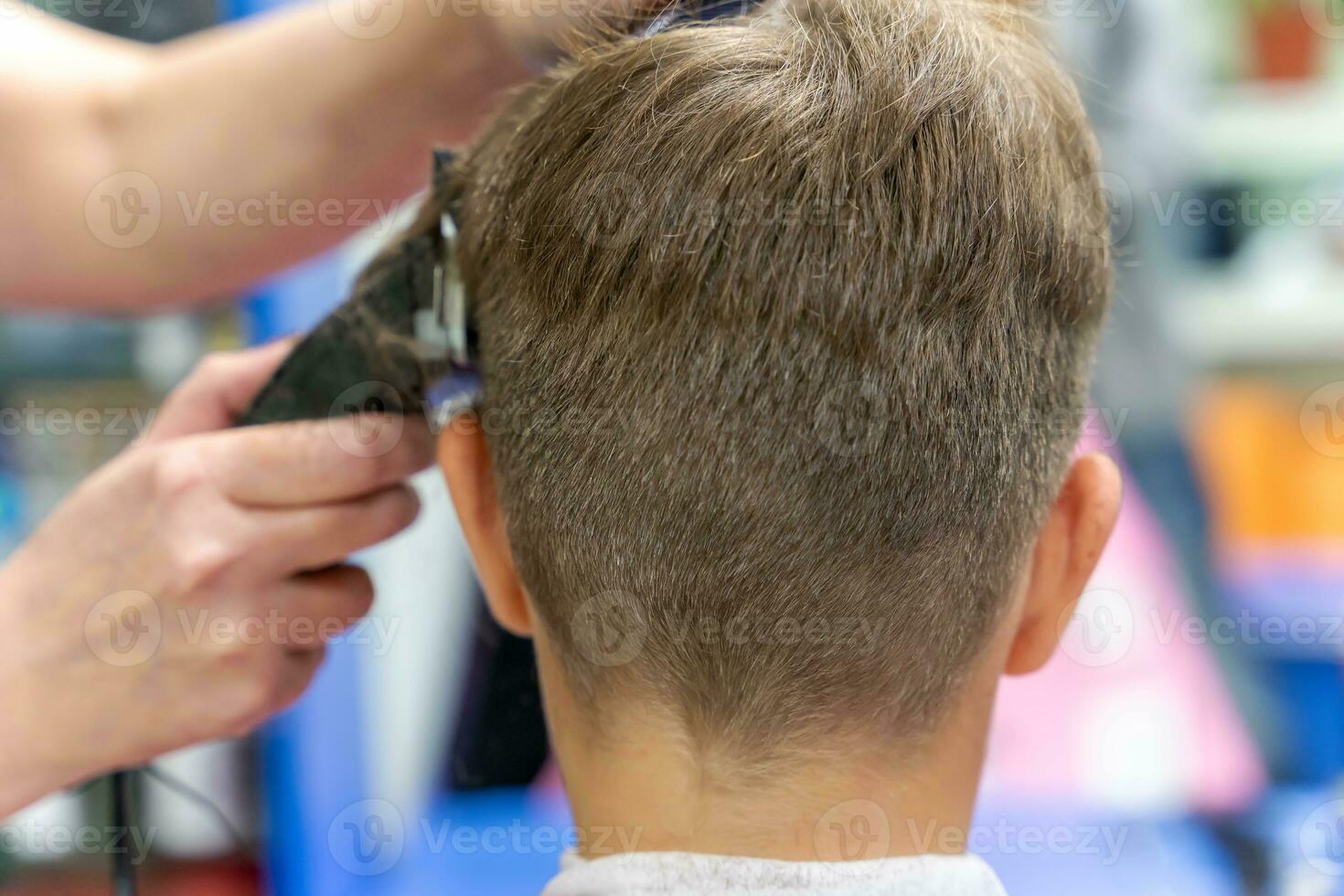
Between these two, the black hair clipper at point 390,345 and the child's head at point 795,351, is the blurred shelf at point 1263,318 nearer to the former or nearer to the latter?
the child's head at point 795,351

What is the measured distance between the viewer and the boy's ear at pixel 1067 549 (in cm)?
63

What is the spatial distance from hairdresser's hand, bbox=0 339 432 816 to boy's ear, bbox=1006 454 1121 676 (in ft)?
1.46

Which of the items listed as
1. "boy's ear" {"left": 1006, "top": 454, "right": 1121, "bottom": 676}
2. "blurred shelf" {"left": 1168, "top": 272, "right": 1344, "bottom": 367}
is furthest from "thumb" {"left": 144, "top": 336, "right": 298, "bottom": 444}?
"blurred shelf" {"left": 1168, "top": 272, "right": 1344, "bottom": 367}

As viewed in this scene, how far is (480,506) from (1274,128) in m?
1.82

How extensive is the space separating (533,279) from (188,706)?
0.46 meters

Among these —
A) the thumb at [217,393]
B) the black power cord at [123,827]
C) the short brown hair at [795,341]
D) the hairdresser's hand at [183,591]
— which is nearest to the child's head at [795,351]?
the short brown hair at [795,341]

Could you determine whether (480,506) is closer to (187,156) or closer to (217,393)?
(217,393)

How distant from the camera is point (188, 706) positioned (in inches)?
30.7

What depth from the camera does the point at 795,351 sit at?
21.1 inches

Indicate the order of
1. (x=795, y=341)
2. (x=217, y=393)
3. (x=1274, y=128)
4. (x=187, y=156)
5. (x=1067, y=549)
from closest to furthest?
1. (x=795, y=341)
2. (x=1067, y=549)
3. (x=217, y=393)
4. (x=187, y=156)
5. (x=1274, y=128)

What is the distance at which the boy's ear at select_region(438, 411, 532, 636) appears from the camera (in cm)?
67

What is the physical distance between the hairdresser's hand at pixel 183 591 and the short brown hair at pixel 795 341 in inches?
7.8

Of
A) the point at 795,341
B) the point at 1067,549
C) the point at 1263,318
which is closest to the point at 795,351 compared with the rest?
the point at 795,341

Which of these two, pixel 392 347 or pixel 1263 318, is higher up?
pixel 392 347
